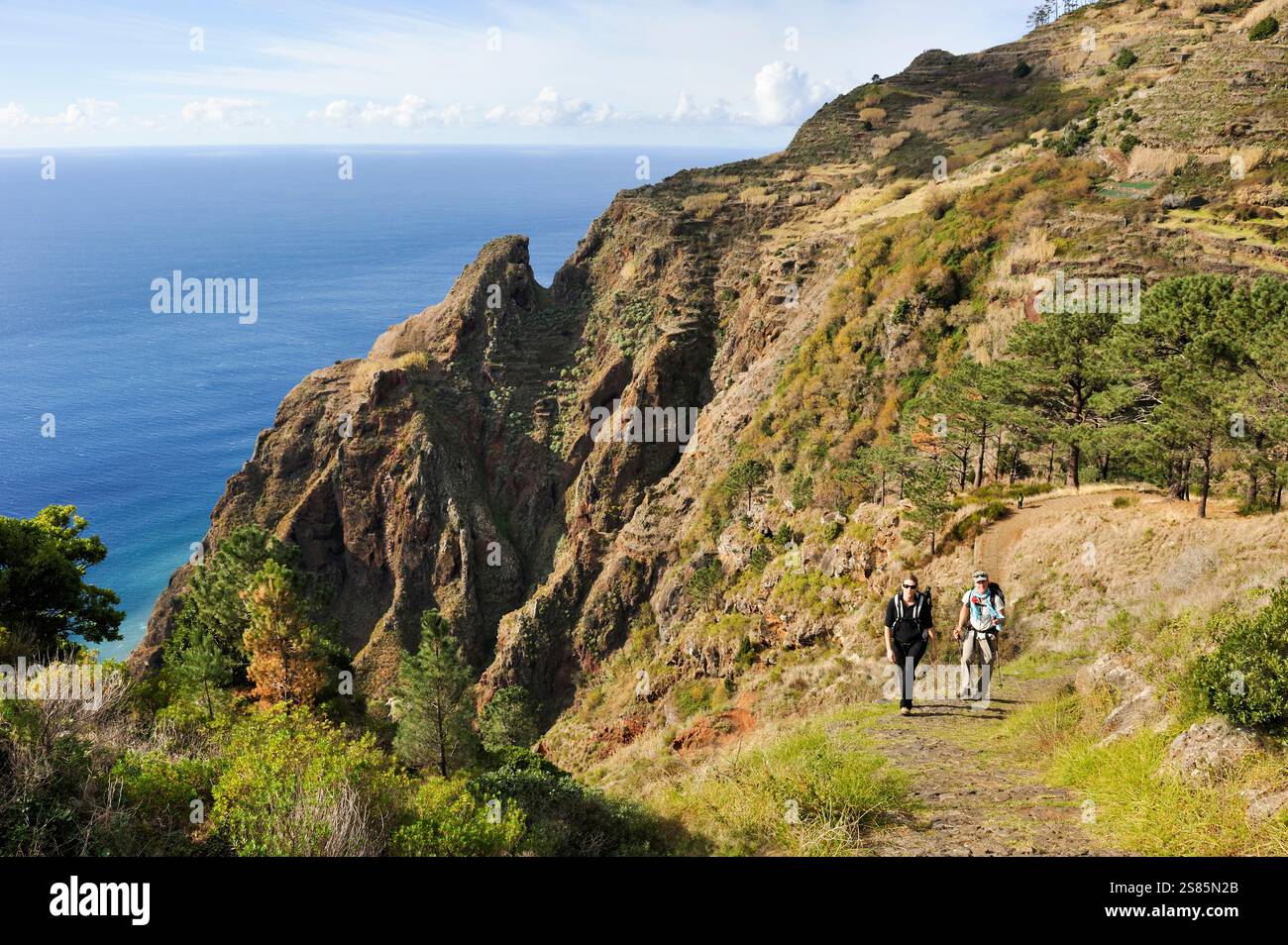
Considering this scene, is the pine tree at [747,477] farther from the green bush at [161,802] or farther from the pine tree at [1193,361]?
the green bush at [161,802]

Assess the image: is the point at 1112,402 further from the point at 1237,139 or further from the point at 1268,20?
the point at 1268,20

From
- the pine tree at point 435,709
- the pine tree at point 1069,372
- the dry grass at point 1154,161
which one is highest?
the dry grass at point 1154,161

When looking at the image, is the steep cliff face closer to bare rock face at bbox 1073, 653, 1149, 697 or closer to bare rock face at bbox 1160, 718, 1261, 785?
bare rock face at bbox 1073, 653, 1149, 697

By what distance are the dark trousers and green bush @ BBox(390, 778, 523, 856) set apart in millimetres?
7488

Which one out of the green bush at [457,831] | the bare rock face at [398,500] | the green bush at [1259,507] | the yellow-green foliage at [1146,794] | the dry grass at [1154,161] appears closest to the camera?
the yellow-green foliage at [1146,794]

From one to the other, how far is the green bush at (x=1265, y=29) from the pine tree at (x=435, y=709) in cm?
7742

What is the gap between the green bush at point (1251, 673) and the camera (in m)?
8.56

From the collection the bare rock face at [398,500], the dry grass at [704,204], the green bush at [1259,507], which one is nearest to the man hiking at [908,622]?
the green bush at [1259,507]

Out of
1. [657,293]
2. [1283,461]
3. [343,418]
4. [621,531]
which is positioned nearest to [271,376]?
[343,418]

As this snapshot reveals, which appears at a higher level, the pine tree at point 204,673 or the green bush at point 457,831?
the green bush at point 457,831

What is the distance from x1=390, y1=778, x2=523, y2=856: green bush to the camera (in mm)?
9891

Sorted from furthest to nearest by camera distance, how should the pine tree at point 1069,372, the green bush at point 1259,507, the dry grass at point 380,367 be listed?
the dry grass at point 380,367 < the pine tree at point 1069,372 < the green bush at point 1259,507

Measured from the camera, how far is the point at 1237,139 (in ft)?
165

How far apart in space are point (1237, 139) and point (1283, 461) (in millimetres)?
43738
